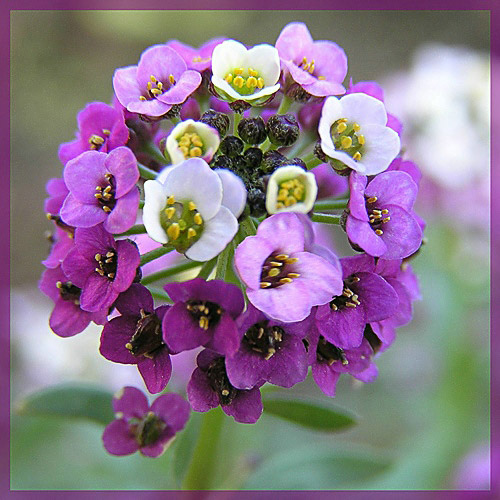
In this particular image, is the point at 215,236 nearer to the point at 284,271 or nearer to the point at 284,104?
the point at 284,271

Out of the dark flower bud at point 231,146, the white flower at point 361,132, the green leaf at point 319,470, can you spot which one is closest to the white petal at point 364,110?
the white flower at point 361,132

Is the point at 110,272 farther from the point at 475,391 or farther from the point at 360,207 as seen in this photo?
the point at 475,391

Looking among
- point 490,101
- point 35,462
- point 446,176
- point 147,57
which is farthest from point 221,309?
point 490,101

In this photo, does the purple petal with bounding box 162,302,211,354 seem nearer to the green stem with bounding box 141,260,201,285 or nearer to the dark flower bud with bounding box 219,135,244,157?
the green stem with bounding box 141,260,201,285

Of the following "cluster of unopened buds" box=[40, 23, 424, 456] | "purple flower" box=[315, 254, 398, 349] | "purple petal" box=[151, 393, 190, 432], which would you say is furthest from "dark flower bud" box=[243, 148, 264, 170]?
"purple petal" box=[151, 393, 190, 432]

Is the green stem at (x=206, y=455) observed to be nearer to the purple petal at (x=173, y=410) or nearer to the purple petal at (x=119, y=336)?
the purple petal at (x=173, y=410)

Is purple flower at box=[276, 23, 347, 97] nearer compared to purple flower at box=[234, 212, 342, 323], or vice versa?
purple flower at box=[234, 212, 342, 323]

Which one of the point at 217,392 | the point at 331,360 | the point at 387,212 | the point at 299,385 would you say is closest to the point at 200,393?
the point at 217,392
